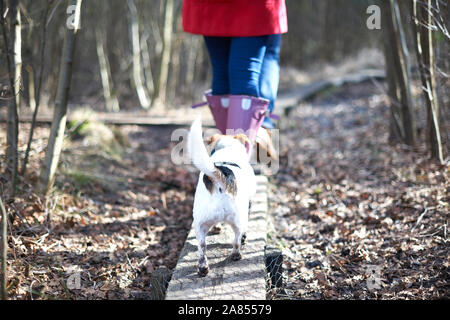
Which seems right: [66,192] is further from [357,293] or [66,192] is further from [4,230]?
[357,293]

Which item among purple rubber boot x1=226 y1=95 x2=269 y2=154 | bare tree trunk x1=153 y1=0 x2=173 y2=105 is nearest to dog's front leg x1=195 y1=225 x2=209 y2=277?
purple rubber boot x1=226 y1=95 x2=269 y2=154

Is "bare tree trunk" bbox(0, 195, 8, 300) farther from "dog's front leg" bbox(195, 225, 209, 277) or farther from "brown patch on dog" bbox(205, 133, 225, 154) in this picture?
"brown patch on dog" bbox(205, 133, 225, 154)

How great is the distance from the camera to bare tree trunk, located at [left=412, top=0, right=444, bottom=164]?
4.09 metres

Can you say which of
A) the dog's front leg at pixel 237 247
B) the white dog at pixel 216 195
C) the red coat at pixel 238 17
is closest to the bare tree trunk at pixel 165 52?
the red coat at pixel 238 17

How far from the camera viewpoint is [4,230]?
7.13 ft

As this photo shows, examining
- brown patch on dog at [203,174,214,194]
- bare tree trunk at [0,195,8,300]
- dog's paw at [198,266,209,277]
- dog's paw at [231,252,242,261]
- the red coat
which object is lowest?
dog's paw at [198,266,209,277]

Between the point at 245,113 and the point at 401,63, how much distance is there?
7.86 ft

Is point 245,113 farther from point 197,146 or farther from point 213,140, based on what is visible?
point 197,146

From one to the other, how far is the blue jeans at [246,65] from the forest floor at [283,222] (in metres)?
1.24

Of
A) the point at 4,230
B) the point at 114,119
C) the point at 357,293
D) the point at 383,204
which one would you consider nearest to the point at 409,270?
the point at 357,293

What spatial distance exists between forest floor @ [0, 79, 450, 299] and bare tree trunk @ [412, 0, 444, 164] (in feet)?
0.95

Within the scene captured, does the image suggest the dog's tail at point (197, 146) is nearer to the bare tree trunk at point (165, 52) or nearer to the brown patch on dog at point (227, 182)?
the brown patch on dog at point (227, 182)

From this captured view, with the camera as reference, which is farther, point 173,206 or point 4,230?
point 173,206
